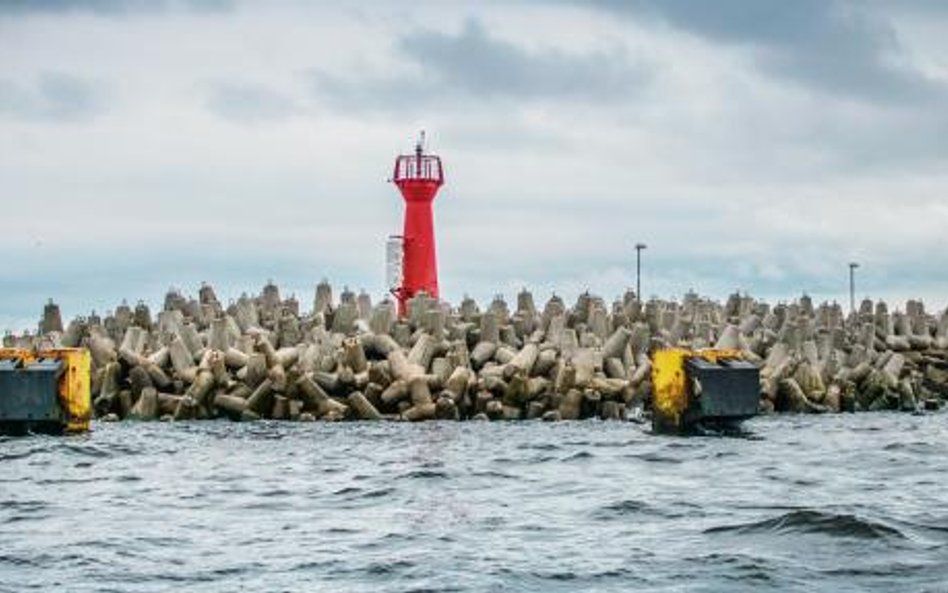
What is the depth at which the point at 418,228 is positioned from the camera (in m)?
42.2

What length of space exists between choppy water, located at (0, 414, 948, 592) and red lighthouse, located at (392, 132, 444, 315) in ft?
60.2

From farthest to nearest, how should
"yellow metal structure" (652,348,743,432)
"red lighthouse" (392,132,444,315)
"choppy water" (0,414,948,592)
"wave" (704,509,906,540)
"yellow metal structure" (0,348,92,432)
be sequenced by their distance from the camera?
"red lighthouse" (392,132,444,315), "yellow metal structure" (0,348,92,432), "yellow metal structure" (652,348,743,432), "wave" (704,509,906,540), "choppy water" (0,414,948,592)

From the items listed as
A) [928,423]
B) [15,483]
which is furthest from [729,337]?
[15,483]

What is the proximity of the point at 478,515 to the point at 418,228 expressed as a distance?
92.4ft

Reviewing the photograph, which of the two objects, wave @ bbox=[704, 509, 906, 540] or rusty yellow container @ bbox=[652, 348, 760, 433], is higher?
rusty yellow container @ bbox=[652, 348, 760, 433]

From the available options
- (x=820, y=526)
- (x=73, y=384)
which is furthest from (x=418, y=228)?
(x=820, y=526)

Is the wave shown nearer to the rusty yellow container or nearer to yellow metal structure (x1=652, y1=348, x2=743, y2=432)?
the rusty yellow container

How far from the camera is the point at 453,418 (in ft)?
99.0

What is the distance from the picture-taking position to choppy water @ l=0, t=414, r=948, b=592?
11.1 meters

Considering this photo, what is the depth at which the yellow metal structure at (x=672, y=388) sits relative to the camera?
2336 cm

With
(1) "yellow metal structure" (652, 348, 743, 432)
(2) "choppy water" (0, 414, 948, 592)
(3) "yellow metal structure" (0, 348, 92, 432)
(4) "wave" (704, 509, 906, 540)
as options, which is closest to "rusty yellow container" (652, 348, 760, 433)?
(1) "yellow metal structure" (652, 348, 743, 432)

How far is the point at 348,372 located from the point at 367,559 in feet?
63.8

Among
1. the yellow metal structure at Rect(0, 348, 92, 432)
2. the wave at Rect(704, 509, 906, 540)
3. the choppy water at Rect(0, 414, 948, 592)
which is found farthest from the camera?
the yellow metal structure at Rect(0, 348, 92, 432)

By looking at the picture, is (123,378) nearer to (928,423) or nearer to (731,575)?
(928,423)
